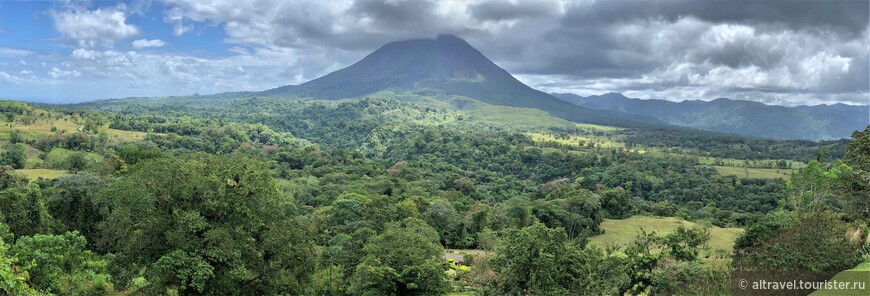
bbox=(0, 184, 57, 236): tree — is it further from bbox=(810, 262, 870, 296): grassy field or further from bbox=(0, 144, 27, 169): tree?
bbox=(0, 144, 27, 169): tree

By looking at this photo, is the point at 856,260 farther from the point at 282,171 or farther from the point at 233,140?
the point at 233,140

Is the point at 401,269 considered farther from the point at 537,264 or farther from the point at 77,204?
the point at 77,204

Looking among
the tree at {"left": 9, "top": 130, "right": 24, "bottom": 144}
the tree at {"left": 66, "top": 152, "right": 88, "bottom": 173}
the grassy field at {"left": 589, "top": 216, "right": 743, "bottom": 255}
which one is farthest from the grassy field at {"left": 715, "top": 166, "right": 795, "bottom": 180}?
the tree at {"left": 9, "top": 130, "right": 24, "bottom": 144}

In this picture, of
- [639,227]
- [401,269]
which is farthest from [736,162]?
[401,269]

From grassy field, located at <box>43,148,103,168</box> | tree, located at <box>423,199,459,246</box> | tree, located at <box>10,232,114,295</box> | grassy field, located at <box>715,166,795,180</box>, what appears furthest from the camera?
grassy field, located at <box>715,166,795,180</box>

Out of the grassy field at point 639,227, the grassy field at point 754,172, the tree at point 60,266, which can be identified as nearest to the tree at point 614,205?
the grassy field at point 639,227

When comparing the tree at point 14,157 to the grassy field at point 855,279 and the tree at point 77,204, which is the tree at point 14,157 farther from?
the grassy field at point 855,279

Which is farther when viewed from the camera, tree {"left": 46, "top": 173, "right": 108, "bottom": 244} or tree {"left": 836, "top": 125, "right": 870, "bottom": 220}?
tree {"left": 46, "top": 173, "right": 108, "bottom": 244}
